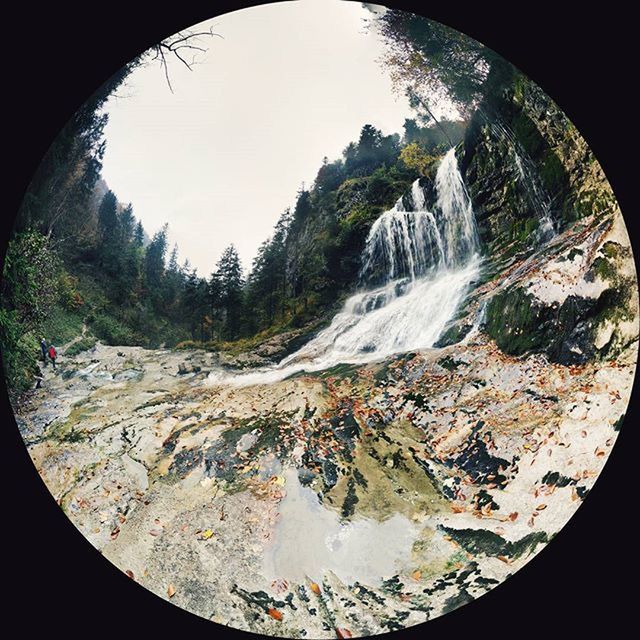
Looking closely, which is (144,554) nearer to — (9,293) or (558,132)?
(9,293)

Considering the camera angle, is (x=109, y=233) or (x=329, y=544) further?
(x=109, y=233)

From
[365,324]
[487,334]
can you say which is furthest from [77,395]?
[487,334]

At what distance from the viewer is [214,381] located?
668cm

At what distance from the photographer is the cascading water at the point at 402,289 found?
263 inches

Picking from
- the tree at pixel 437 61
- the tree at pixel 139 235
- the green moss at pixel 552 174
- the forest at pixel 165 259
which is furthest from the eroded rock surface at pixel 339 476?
the tree at pixel 437 61

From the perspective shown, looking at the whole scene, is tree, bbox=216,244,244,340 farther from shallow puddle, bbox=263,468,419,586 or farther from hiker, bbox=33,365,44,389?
hiker, bbox=33,365,44,389

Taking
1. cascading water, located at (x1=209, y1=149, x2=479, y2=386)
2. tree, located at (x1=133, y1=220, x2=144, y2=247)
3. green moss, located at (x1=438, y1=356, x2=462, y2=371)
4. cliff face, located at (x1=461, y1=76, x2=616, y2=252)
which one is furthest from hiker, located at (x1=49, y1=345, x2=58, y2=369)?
cliff face, located at (x1=461, y1=76, x2=616, y2=252)

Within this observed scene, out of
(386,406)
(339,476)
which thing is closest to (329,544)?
(339,476)

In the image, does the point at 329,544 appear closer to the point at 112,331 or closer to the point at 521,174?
the point at 112,331

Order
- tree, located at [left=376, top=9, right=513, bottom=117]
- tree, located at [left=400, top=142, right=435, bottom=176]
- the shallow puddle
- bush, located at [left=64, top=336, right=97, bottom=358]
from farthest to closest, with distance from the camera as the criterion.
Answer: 1. bush, located at [left=64, top=336, right=97, bottom=358]
2. tree, located at [left=376, top=9, right=513, bottom=117]
3. tree, located at [left=400, top=142, right=435, bottom=176]
4. the shallow puddle

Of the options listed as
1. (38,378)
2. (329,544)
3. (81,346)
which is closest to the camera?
(329,544)

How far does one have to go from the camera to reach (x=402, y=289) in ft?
22.2

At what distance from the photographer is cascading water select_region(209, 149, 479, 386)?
21.9 ft

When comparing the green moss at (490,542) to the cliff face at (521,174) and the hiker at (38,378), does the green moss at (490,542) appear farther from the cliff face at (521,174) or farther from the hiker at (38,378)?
the hiker at (38,378)
